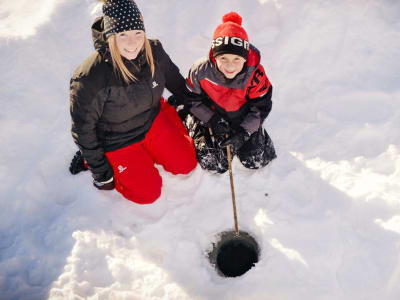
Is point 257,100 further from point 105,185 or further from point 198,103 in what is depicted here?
point 105,185

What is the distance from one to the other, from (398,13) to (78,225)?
→ 4525 millimetres

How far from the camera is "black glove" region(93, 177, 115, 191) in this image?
2.97m

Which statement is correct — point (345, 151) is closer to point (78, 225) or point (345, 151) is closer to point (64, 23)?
point (78, 225)

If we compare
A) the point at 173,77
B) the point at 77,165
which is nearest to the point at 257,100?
the point at 173,77

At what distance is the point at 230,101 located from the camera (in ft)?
9.78

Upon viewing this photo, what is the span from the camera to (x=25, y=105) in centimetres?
366

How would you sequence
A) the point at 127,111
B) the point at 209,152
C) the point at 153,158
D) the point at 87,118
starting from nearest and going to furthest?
the point at 87,118 → the point at 127,111 → the point at 209,152 → the point at 153,158

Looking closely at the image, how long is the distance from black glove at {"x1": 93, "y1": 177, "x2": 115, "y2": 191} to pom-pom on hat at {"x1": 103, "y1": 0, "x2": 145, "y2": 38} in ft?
4.52

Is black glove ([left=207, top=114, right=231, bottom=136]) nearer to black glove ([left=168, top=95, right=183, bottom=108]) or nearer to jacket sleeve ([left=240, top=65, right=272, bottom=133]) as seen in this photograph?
jacket sleeve ([left=240, top=65, right=272, bottom=133])

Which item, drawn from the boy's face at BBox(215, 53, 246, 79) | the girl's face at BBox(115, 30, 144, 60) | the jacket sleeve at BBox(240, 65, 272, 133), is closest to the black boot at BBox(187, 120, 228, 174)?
the jacket sleeve at BBox(240, 65, 272, 133)

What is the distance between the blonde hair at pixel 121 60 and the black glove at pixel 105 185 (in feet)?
3.38

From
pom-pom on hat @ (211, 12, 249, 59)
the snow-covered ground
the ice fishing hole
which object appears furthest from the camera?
the ice fishing hole

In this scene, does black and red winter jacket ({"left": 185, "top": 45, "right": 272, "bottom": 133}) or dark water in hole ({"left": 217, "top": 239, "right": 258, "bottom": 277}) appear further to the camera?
dark water in hole ({"left": 217, "top": 239, "right": 258, "bottom": 277})

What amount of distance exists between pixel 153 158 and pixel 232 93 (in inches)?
43.7
